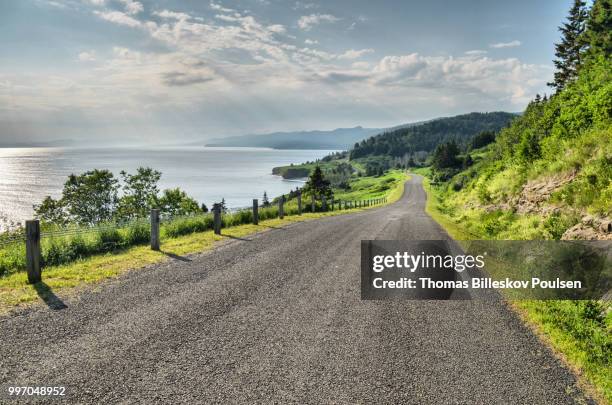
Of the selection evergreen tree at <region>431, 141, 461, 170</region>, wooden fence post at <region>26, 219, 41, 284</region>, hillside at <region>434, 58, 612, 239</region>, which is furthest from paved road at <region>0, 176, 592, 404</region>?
evergreen tree at <region>431, 141, 461, 170</region>

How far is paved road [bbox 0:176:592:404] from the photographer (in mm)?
4191

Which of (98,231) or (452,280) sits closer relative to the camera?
(452,280)

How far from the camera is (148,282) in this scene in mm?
8188

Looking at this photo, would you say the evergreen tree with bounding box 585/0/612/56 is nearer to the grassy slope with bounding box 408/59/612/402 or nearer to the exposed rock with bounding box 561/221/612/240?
the grassy slope with bounding box 408/59/612/402

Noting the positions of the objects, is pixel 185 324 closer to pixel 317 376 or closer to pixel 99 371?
pixel 99 371

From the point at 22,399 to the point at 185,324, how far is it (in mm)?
2234

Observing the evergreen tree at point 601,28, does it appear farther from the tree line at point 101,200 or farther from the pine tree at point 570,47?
the tree line at point 101,200

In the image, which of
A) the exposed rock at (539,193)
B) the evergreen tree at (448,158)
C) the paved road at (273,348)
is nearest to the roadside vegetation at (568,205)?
the exposed rock at (539,193)

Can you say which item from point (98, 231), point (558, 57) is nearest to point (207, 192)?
point (558, 57)

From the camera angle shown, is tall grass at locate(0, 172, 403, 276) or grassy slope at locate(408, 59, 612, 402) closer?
grassy slope at locate(408, 59, 612, 402)

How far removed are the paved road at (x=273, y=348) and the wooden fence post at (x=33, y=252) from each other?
1551mm

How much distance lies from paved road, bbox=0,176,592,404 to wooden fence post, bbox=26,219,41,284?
1551 millimetres

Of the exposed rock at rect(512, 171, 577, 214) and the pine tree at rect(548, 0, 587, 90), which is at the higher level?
the pine tree at rect(548, 0, 587, 90)

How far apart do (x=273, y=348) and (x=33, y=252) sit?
19.6 ft
